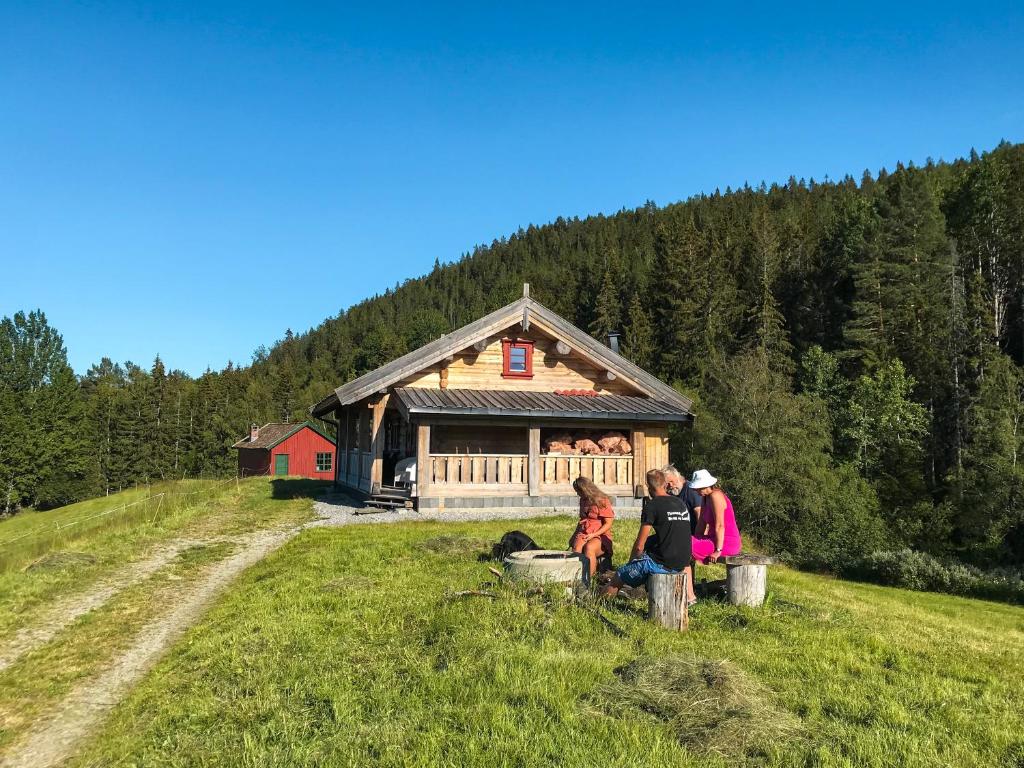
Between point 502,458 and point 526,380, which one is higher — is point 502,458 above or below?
below

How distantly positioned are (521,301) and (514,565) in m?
12.8

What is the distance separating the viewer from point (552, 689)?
197 inches

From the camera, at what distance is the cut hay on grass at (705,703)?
429 cm

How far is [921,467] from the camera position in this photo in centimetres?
3881

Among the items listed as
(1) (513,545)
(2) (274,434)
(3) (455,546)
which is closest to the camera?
(1) (513,545)

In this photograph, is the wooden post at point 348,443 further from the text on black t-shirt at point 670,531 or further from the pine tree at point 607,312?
the pine tree at point 607,312

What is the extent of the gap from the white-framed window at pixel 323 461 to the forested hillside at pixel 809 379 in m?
25.7

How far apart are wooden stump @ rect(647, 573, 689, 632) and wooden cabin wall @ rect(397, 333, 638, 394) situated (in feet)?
44.6

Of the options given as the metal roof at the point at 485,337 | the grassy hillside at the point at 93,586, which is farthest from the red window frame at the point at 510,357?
the grassy hillside at the point at 93,586

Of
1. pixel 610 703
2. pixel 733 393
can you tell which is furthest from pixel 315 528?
pixel 733 393

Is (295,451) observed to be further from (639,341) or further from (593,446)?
(593,446)

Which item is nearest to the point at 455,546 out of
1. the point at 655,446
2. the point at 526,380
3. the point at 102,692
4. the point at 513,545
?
the point at 513,545

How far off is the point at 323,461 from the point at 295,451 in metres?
2.42

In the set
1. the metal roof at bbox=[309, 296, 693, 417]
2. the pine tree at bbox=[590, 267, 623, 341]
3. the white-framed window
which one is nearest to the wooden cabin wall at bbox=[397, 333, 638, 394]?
the metal roof at bbox=[309, 296, 693, 417]
